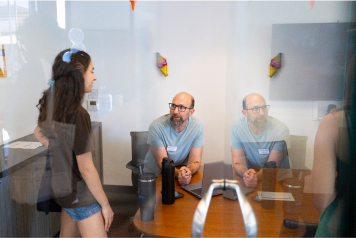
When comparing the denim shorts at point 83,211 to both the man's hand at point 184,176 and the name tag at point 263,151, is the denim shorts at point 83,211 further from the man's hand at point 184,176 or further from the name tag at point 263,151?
the name tag at point 263,151

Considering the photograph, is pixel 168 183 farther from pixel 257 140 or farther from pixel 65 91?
pixel 65 91

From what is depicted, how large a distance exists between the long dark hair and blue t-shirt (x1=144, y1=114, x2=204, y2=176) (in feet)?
1.31

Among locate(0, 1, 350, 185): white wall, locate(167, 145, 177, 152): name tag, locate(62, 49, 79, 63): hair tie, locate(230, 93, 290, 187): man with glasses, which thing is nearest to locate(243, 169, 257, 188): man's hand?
locate(230, 93, 290, 187): man with glasses

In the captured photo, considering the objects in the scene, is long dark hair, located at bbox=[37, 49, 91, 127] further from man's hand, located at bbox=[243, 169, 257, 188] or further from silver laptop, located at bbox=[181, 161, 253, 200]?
man's hand, located at bbox=[243, 169, 257, 188]

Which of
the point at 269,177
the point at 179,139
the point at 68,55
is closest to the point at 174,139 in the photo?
the point at 179,139

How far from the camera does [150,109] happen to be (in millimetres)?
1210

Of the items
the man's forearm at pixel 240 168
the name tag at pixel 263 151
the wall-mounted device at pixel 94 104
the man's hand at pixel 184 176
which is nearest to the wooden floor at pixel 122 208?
the man's hand at pixel 184 176

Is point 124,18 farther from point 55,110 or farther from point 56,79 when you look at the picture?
point 55,110

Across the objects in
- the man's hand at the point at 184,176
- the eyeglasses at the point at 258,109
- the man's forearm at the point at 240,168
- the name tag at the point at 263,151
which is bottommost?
the man's hand at the point at 184,176

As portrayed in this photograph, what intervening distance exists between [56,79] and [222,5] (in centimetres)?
87

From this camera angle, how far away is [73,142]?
1.13 metres

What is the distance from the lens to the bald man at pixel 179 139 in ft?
3.76

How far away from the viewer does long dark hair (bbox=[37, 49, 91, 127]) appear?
110 centimetres

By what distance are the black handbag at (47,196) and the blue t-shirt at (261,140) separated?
0.97 metres
